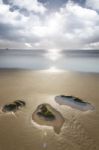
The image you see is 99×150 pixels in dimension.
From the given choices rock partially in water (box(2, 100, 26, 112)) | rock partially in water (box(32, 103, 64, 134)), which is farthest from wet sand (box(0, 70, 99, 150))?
rock partially in water (box(2, 100, 26, 112))

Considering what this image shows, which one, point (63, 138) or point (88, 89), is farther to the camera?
point (88, 89)

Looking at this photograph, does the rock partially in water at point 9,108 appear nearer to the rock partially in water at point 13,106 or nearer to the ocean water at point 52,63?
the rock partially in water at point 13,106

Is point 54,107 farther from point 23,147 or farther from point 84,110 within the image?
point 23,147

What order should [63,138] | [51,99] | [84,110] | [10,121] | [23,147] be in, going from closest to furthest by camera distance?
[23,147] < [63,138] < [10,121] < [84,110] < [51,99]

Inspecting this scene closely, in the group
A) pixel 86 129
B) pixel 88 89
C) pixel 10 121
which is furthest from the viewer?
pixel 88 89

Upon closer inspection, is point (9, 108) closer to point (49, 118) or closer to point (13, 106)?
point (13, 106)

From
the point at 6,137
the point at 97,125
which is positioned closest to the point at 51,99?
the point at 97,125

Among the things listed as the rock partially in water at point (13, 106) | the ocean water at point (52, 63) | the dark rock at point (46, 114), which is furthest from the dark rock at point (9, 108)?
the ocean water at point (52, 63)

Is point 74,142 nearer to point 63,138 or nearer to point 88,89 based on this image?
point 63,138
